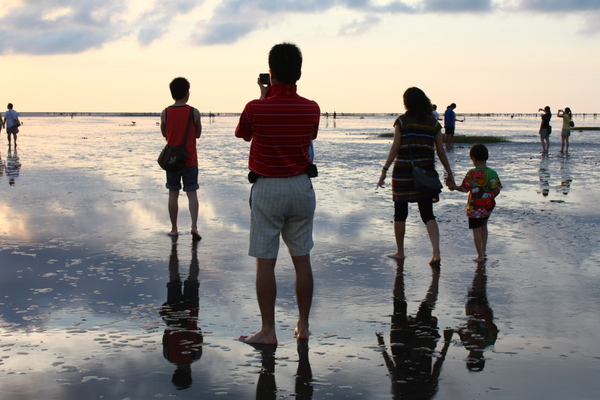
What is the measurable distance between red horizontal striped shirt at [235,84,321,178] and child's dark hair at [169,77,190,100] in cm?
408

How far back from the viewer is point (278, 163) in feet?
15.2

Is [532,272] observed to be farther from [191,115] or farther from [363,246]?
[191,115]

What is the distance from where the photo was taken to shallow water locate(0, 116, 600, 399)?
400cm

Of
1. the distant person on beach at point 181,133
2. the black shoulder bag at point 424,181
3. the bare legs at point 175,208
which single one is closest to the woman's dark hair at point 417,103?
the black shoulder bag at point 424,181

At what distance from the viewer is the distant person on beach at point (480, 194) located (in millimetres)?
7434

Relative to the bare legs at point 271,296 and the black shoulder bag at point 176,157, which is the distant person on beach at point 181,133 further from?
the bare legs at point 271,296

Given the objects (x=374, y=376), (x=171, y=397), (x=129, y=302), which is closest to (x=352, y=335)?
(x=374, y=376)

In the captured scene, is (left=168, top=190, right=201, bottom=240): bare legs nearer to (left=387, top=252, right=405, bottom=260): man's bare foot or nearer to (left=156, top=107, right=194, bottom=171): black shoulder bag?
(left=156, top=107, right=194, bottom=171): black shoulder bag

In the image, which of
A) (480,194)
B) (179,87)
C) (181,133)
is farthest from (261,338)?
(179,87)

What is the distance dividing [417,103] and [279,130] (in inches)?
116

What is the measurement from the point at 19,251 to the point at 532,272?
566cm

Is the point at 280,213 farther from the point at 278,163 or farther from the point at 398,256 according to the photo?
the point at 398,256

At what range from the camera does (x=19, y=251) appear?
7.70 meters

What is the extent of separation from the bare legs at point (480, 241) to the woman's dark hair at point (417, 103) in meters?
1.40
